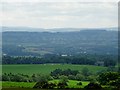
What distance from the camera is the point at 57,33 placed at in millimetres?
7055

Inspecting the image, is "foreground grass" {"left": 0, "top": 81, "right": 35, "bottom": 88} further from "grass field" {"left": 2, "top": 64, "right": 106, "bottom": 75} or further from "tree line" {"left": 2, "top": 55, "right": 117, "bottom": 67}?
"tree line" {"left": 2, "top": 55, "right": 117, "bottom": 67}

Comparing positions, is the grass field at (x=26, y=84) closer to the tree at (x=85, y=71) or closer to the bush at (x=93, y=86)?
the bush at (x=93, y=86)

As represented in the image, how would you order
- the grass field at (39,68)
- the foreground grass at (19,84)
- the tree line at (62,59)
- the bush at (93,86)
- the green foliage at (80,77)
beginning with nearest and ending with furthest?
the bush at (93,86), the foreground grass at (19,84), the green foliage at (80,77), the tree line at (62,59), the grass field at (39,68)

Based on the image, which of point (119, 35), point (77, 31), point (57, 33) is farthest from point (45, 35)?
point (119, 35)

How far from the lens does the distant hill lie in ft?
22.4

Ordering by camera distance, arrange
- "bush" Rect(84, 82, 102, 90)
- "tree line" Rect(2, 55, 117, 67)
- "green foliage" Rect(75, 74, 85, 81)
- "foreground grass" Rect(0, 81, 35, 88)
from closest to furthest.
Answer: "bush" Rect(84, 82, 102, 90), "foreground grass" Rect(0, 81, 35, 88), "green foliage" Rect(75, 74, 85, 81), "tree line" Rect(2, 55, 117, 67)

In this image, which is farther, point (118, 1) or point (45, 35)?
point (45, 35)

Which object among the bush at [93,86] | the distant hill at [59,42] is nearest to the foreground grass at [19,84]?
the distant hill at [59,42]

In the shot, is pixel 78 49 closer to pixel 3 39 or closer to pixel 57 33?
pixel 57 33

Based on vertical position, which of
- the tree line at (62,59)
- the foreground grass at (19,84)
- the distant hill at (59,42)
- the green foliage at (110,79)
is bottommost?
the foreground grass at (19,84)

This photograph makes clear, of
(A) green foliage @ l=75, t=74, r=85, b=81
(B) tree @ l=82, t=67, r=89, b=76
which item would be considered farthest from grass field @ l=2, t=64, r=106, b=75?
(A) green foliage @ l=75, t=74, r=85, b=81

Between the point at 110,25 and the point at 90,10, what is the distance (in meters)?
0.81

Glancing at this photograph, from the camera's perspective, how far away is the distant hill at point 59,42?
6832mm

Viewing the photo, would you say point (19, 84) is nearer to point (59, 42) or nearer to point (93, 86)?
point (59, 42)
